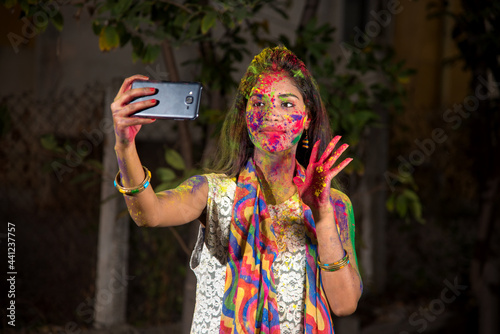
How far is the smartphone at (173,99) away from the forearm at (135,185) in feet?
0.34

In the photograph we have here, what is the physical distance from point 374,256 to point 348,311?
3.30m

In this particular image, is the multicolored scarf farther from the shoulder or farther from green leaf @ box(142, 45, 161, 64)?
green leaf @ box(142, 45, 161, 64)

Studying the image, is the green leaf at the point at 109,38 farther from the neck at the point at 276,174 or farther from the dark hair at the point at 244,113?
the neck at the point at 276,174

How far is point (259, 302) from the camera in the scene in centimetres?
151

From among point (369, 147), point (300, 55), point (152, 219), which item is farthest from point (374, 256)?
point (152, 219)

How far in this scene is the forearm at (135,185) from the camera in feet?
4.33

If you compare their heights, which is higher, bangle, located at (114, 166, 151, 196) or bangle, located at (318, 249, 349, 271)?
bangle, located at (114, 166, 151, 196)

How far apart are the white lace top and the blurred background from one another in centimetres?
86

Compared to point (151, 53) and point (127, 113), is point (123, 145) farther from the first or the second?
point (151, 53)

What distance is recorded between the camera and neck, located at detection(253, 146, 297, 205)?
5.29ft

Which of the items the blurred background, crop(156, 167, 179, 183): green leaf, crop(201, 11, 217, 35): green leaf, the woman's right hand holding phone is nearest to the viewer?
the woman's right hand holding phone

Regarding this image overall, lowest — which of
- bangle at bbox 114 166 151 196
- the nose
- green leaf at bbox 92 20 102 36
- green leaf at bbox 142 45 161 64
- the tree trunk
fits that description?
the tree trunk

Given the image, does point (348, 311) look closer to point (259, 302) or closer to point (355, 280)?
point (355, 280)

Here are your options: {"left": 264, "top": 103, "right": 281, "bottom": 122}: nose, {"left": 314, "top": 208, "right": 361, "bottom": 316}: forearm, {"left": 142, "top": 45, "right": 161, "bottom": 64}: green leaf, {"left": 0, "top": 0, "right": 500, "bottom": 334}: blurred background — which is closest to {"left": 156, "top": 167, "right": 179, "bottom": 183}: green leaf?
{"left": 0, "top": 0, "right": 500, "bottom": 334}: blurred background
